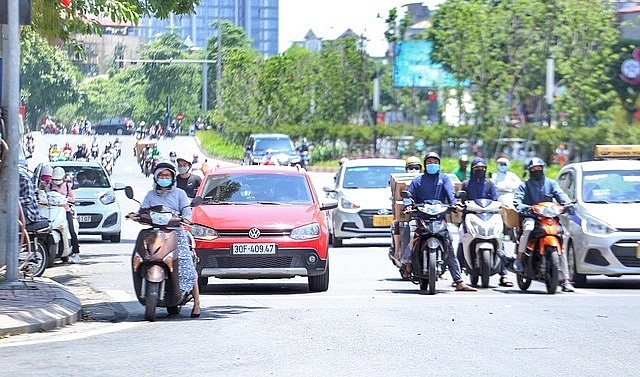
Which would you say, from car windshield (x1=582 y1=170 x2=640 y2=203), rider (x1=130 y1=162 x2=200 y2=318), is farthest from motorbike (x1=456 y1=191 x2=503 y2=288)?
rider (x1=130 y1=162 x2=200 y2=318)

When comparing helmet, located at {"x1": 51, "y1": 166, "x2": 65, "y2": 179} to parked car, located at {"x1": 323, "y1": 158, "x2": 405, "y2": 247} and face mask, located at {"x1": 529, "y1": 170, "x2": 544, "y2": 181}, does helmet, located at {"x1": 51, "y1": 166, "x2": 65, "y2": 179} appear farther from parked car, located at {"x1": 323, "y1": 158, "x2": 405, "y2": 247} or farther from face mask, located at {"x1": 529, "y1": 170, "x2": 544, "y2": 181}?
face mask, located at {"x1": 529, "y1": 170, "x2": 544, "y2": 181}

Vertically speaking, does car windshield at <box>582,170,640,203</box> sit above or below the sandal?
above

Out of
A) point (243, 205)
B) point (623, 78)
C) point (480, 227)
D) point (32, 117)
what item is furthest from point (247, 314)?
point (32, 117)

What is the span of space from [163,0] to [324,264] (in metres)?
7.58

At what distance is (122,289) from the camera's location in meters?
18.3

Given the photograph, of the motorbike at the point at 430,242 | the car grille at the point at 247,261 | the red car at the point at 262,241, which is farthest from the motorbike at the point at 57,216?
the motorbike at the point at 430,242

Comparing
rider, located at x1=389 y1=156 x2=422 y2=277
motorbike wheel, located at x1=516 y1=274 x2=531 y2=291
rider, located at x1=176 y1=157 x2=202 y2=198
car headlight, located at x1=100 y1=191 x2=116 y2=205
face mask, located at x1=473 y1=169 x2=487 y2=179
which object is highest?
face mask, located at x1=473 y1=169 x2=487 y2=179

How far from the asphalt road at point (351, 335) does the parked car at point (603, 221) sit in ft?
1.35

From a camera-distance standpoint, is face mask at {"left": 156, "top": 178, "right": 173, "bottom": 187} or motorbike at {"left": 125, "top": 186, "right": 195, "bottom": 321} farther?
face mask at {"left": 156, "top": 178, "right": 173, "bottom": 187}

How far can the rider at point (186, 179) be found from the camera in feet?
81.3

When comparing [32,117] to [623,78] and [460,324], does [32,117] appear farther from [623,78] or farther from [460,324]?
[460,324]

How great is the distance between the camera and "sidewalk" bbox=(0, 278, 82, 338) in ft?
42.7

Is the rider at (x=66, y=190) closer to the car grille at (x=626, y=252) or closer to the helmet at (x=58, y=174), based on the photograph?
the helmet at (x=58, y=174)

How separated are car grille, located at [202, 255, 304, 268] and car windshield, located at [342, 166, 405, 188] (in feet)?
37.8
